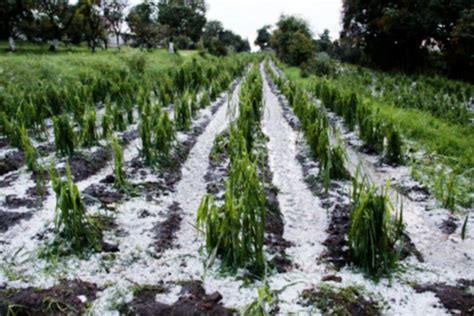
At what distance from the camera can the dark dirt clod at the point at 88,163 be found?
3691 mm

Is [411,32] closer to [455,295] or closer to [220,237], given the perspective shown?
[455,295]

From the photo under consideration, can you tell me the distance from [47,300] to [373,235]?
183cm

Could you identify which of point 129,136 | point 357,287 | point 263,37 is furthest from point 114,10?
point 263,37

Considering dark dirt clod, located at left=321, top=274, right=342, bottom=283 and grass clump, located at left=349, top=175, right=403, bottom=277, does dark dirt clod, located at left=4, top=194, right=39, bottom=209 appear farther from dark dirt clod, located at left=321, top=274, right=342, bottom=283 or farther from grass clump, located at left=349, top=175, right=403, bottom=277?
grass clump, located at left=349, top=175, right=403, bottom=277

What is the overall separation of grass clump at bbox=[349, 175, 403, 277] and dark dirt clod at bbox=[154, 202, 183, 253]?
48.3 inches

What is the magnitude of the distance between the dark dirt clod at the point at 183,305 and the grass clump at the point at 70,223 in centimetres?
61

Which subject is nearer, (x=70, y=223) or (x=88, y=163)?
(x=70, y=223)

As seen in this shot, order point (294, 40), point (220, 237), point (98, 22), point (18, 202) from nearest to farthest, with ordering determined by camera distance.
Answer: point (220, 237), point (18, 202), point (294, 40), point (98, 22)

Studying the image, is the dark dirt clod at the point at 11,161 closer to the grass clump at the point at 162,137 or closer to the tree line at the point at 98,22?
the grass clump at the point at 162,137

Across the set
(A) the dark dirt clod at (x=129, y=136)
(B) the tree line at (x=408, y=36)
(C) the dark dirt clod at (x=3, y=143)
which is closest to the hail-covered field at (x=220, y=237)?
(C) the dark dirt clod at (x=3, y=143)

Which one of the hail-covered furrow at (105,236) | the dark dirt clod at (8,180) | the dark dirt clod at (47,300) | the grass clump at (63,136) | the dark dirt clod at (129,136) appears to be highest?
the grass clump at (63,136)

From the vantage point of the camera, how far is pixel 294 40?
20.8 m

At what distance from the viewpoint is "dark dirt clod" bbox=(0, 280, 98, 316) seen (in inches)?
76.7

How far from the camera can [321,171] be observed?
12.5 feet
